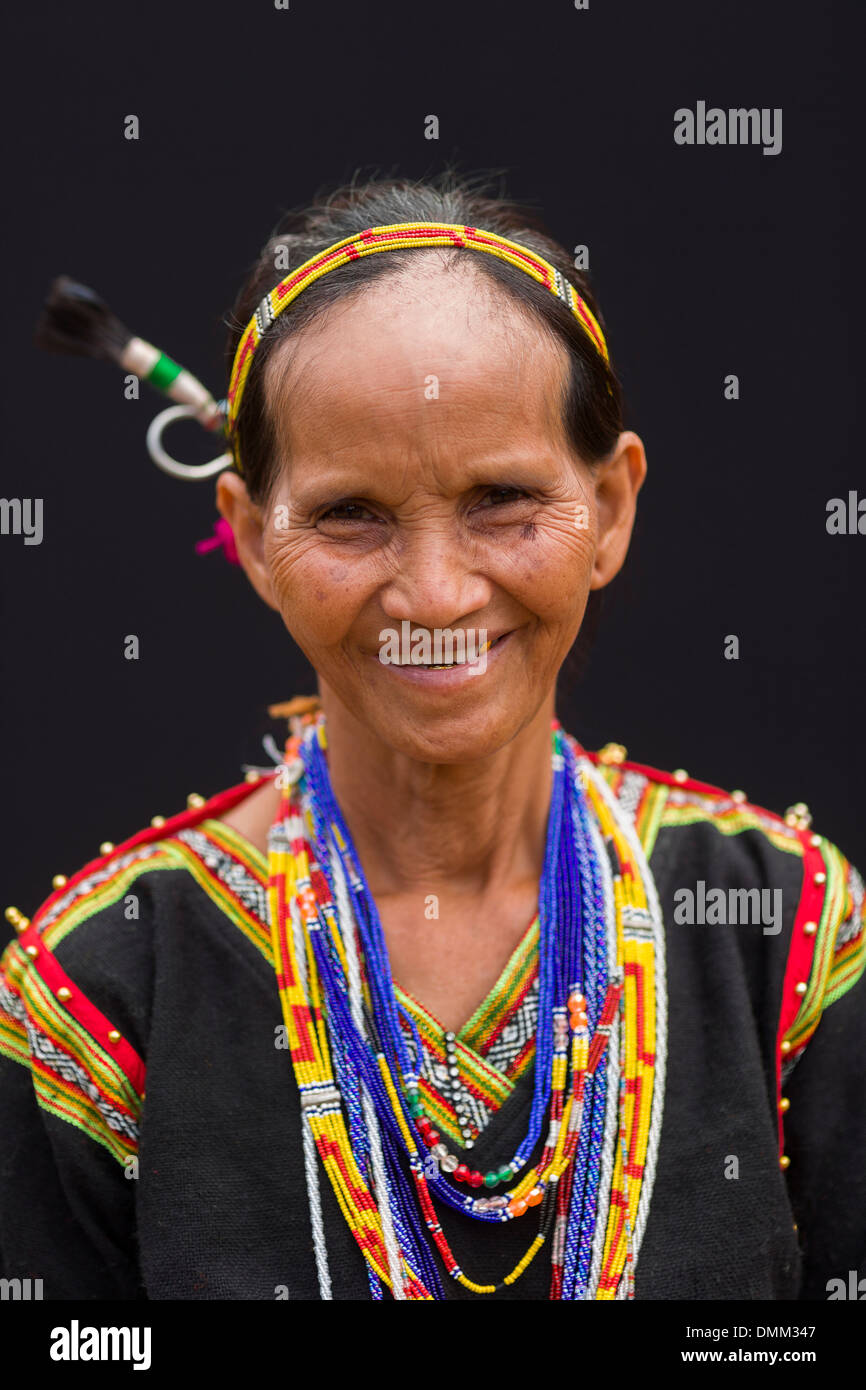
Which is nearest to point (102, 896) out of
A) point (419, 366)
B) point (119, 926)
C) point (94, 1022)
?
point (119, 926)

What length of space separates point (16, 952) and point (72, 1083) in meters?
0.23

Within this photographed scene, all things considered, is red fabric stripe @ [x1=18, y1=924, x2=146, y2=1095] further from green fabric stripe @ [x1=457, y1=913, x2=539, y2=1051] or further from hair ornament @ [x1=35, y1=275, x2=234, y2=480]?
hair ornament @ [x1=35, y1=275, x2=234, y2=480]

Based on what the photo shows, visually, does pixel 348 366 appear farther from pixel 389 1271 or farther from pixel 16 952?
pixel 389 1271

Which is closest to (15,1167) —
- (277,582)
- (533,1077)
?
(533,1077)

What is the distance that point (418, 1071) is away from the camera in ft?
7.19

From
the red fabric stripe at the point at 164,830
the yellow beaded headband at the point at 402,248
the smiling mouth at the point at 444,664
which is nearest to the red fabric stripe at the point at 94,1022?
the red fabric stripe at the point at 164,830

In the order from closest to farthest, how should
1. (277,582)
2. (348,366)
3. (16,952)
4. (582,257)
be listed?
1. (348,366)
2. (277,582)
3. (16,952)
4. (582,257)

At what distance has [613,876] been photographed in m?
2.38

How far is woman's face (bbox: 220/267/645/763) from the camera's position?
197 cm

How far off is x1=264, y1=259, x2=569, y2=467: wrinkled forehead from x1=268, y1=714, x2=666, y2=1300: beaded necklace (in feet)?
2.15

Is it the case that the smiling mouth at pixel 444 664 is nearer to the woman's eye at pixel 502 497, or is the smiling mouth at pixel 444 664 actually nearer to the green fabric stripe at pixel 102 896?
the woman's eye at pixel 502 497

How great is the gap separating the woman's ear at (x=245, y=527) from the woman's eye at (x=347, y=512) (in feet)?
0.85

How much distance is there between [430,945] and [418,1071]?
211mm

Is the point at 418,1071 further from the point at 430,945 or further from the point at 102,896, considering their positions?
the point at 102,896
